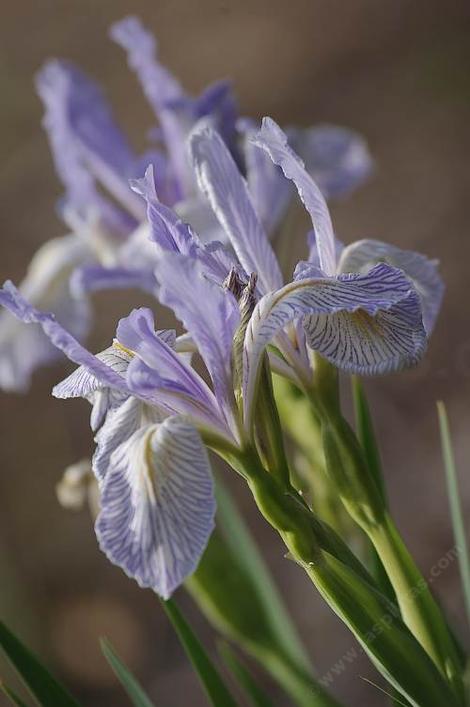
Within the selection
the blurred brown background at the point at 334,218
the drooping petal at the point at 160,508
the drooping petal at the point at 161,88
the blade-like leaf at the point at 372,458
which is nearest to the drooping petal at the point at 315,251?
the blade-like leaf at the point at 372,458

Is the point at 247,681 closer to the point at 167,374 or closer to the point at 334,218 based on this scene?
the point at 167,374

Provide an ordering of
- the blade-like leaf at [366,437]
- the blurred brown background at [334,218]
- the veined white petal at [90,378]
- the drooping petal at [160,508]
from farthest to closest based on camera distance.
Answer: the blurred brown background at [334,218]
the blade-like leaf at [366,437]
the veined white petal at [90,378]
the drooping petal at [160,508]

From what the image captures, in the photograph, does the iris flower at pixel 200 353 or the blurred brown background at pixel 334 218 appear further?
the blurred brown background at pixel 334 218

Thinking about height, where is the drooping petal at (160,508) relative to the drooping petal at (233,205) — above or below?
below

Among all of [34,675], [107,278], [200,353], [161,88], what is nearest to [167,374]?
[200,353]

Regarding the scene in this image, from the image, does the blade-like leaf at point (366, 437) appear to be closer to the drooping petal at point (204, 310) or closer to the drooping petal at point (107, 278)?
the drooping petal at point (204, 310)

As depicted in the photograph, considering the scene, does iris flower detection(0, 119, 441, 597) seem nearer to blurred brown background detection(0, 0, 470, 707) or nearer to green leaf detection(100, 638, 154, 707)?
green leaf detection(100, 638, 154, 707)
